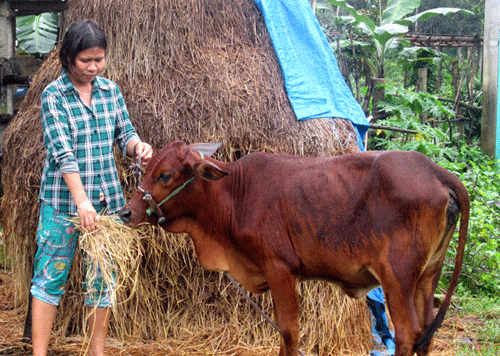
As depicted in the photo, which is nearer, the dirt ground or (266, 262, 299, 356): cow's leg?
(266, 262, 299, 356): cow's leg

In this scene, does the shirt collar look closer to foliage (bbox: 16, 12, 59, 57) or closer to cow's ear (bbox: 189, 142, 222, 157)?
cow's ear (bbox: 189, 142, 222, 157)

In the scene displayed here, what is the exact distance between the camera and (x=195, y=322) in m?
4.31

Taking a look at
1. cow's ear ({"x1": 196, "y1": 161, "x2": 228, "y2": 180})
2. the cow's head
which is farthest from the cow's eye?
cow's ear ({"x1": 196, "y1": 161, "x2": 228, "y2": 180})

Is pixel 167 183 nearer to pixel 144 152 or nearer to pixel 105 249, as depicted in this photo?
pixel 144 152

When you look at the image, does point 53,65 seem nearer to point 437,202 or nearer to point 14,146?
point 14,146

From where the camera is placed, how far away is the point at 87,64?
3162 millimetres

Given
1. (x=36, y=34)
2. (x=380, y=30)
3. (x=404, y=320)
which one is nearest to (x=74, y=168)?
(x=404, y=320)

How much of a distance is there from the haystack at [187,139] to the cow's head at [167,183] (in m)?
1.10

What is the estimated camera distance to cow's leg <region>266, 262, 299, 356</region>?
3000 millimetres

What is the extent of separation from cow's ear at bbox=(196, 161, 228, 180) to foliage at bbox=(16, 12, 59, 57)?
769cm

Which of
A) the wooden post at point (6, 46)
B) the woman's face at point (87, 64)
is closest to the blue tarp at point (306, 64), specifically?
the woman's face at point (87, 64)

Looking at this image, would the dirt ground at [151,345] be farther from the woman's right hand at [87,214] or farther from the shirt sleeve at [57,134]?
the shirt sleeve at [57,134]

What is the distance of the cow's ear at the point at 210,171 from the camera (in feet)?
9.87

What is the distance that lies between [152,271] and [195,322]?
538mm
